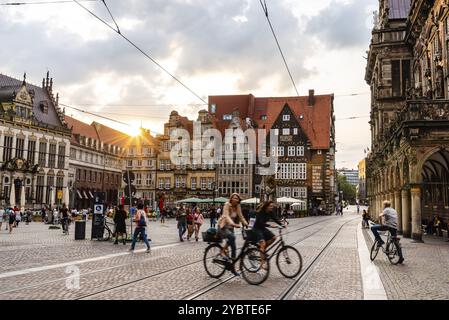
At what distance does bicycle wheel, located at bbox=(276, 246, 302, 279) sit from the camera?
10336 millimetres

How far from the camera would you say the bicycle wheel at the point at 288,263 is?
10336mm

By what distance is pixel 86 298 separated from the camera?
787cm

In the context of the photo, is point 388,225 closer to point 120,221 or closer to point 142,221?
point 142,221

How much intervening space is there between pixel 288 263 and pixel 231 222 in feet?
5.08

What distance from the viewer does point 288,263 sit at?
1042cm

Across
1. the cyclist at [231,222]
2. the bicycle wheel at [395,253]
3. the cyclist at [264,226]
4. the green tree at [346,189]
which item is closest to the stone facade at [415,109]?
the bicycle wheel at [395,253]

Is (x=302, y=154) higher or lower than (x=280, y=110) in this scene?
lower

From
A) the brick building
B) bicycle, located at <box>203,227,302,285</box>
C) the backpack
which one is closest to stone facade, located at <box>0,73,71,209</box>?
the brick building

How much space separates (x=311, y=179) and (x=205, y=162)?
1600 cm

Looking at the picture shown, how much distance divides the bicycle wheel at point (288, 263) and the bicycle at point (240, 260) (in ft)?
1.54

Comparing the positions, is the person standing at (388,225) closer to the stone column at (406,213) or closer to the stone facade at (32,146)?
the stone column at (406,213)

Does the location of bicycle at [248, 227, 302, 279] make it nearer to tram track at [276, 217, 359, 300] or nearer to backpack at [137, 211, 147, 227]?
tram track at [276, 217, 359, 300]

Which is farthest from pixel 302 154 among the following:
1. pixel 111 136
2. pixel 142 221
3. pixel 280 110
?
pixel 142 221

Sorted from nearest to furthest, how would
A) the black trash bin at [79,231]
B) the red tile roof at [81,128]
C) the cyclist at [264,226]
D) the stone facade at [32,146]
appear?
the cyclist at [264,226] < the black trash bin at [79,231] < the stone facade at [32,146] < the red tile roof at [81,128]
